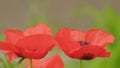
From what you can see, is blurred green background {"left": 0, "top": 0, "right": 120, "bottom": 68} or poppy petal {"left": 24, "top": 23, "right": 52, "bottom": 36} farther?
blurred green background {"left": 0, "top": 0, "right": 120, "bottom": 68}

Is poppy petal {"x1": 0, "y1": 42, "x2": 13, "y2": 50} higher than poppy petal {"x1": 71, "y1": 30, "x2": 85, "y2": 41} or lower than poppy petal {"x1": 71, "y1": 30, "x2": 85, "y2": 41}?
higher

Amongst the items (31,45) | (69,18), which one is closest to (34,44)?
(31,45)

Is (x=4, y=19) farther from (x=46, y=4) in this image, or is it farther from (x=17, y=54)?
(x=17, y=54)

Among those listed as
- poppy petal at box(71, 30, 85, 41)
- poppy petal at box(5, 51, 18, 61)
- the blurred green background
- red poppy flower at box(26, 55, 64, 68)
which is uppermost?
poppy petal at box(71, 30, 85, 41)

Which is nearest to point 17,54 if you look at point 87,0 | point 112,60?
point 112,60

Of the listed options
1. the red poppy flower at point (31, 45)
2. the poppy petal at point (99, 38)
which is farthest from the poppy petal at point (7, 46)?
the poppy petal at point (99, 38)

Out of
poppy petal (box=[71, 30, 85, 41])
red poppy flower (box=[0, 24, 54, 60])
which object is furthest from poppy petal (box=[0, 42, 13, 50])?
poppy petal (box=[71, 30, 85, 41])

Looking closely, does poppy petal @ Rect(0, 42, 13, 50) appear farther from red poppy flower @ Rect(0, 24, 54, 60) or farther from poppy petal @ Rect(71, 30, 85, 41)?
poppy petal @ Rect(71, 30, 85, 41)

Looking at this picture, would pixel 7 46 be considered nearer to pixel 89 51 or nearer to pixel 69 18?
pixel 89 51
